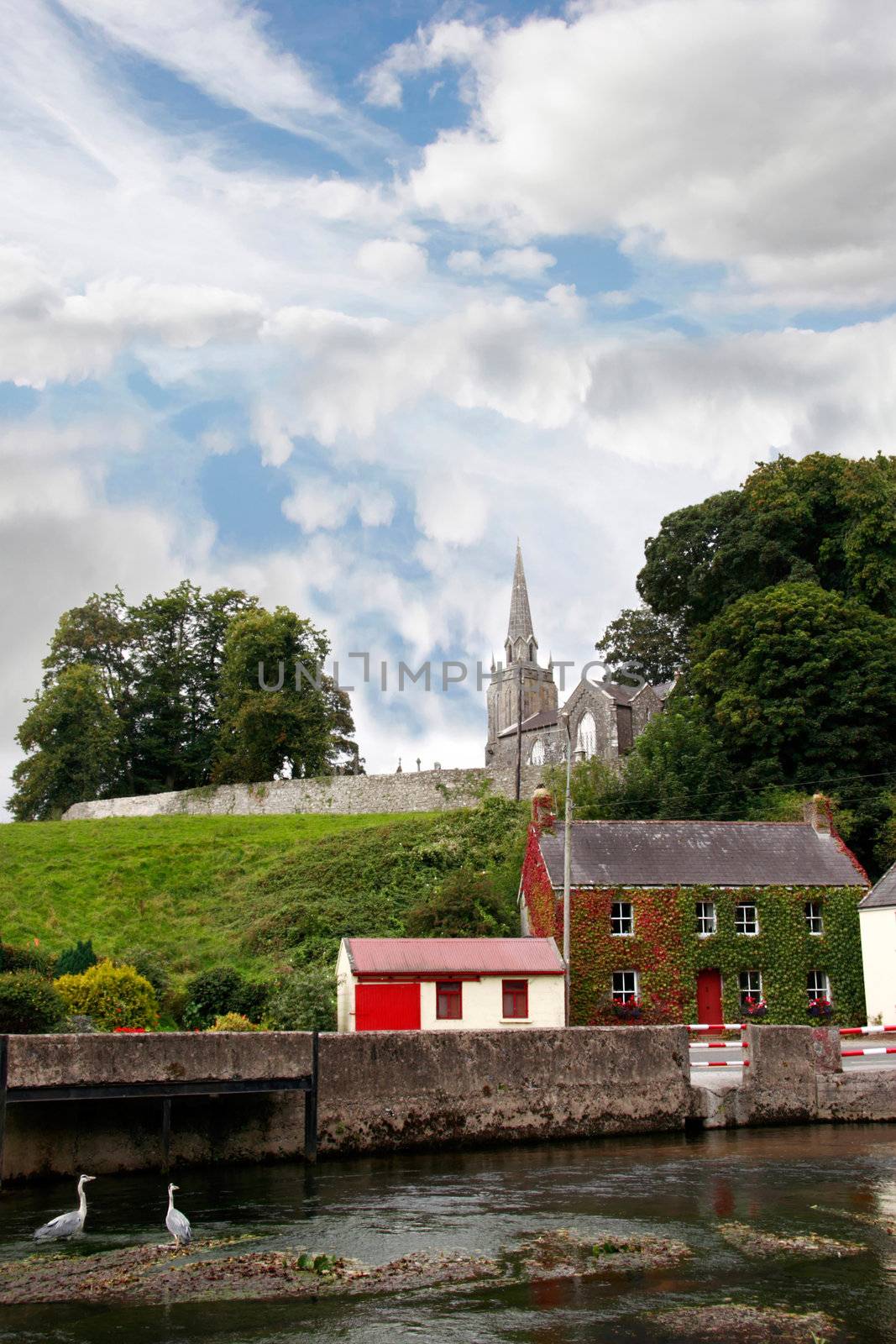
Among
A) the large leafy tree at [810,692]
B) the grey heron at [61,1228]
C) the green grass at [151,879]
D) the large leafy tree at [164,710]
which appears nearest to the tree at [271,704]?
the large leafy tree at [164,710]

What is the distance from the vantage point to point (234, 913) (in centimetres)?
4297

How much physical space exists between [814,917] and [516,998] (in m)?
11.2

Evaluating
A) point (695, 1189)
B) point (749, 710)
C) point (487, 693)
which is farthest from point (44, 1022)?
point (487, 693)

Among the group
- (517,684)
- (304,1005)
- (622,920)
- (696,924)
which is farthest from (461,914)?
(517,684)

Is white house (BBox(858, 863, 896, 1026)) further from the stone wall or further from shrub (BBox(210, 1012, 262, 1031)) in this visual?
the stone wall

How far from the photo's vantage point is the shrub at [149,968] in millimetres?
31922

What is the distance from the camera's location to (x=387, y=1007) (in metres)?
30.1

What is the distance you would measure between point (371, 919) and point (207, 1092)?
21.4 m

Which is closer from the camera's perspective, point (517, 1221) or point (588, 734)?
point (517, 1221)

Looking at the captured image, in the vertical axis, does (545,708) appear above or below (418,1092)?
above

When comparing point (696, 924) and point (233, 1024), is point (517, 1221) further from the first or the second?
point (696, 924)

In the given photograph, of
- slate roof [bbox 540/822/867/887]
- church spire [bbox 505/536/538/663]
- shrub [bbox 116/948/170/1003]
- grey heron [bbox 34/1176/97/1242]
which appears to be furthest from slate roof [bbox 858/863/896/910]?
church spire [bbox 505/536/538/663]

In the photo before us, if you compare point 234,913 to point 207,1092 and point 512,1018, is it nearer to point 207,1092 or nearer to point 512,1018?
point 512,1018

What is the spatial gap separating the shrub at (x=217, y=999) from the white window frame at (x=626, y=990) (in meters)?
10.4
